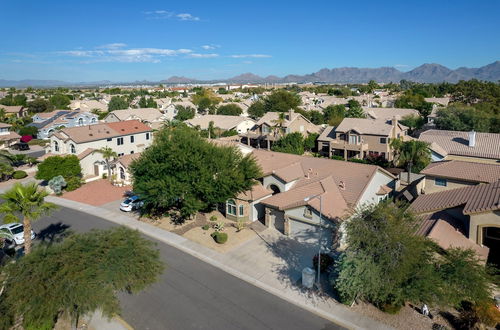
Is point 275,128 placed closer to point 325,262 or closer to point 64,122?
point 325,262

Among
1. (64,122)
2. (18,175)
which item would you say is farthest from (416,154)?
(64,122)

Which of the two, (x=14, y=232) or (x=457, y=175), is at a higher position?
(x=457, y=175)

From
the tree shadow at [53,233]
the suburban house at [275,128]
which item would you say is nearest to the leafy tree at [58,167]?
the tree shadow at [53,233]

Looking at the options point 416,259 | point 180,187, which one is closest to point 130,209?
point 180,187

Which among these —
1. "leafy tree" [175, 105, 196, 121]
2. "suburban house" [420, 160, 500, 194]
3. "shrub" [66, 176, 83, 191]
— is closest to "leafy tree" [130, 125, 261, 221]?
"suburban house" [420, 160, 500, 194]

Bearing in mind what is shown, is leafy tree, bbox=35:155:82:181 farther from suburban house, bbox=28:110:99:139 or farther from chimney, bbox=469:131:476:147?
Result: chimney, bbox=469:131:476:147

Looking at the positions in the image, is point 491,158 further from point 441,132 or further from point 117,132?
point 117,132

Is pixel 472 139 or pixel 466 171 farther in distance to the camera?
pixel 472 139
